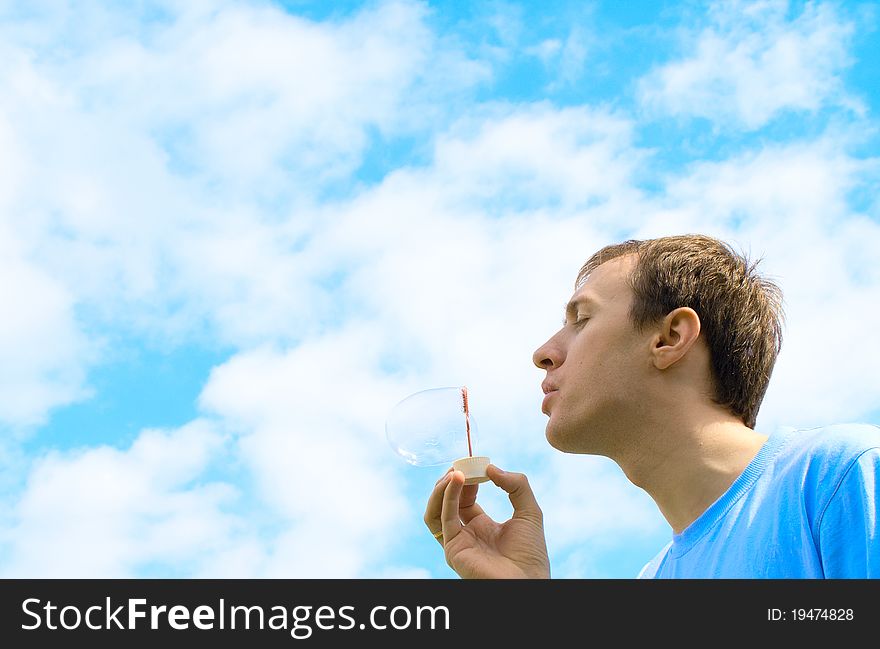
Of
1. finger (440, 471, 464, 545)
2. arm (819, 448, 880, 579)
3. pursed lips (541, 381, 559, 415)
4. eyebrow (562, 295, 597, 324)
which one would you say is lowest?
arm (819, 448, 880, 579)

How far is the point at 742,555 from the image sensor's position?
128 inches

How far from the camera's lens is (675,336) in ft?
13.0

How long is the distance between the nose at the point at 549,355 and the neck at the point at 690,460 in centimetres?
48

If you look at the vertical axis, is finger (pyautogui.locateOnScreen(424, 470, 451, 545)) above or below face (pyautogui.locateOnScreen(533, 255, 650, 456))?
below

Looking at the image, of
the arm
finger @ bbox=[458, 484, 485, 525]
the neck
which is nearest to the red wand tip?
finger @ bbox=[458, 484, 485, 525]

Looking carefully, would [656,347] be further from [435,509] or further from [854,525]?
[435,509]

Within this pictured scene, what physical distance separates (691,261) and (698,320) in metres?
0.34

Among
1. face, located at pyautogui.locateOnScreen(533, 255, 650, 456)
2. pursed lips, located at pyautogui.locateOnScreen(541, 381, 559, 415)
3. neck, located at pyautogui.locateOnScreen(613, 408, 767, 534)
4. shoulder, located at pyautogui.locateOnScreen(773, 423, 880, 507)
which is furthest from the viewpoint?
pursed lips, located at pyautogui.locateOnScreen(541, 381, 559, 415)

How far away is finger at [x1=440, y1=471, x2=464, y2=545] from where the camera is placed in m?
4.22

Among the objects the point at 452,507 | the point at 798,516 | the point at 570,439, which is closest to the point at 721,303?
the point at 570,439

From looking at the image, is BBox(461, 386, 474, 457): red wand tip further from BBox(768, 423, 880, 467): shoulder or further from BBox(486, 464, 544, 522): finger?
BBox(768, 423, 880, 467): shoulder
